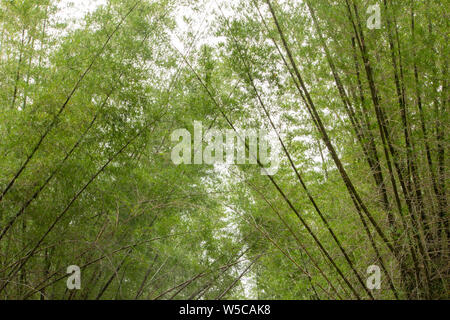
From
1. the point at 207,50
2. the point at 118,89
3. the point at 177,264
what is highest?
the point at 207,50

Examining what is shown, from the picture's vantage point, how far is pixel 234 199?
4848mm

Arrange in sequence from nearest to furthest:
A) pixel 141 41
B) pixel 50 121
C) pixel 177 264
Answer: pixel 50 121 < pixel 141 41 < pixel 177 264

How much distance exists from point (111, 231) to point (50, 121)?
1.27 metres

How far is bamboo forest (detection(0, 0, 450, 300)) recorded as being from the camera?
2.96m

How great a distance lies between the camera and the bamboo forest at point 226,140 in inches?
117

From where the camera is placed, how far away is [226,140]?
181 inches

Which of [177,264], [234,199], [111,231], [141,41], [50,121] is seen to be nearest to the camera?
[50,121]

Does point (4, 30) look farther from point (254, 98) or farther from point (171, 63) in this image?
point (254, 98)

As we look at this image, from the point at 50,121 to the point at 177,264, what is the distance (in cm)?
316
